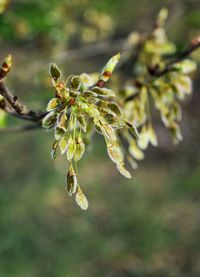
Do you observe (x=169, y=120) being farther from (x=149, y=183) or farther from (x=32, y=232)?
(x=149, y=183)

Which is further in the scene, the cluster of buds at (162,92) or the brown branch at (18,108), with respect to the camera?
the cluster of buds at (162,92)

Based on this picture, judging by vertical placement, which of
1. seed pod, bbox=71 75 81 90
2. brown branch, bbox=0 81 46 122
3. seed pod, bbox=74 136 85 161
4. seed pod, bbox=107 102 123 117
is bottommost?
seed pod, bbox=74 136 85 161

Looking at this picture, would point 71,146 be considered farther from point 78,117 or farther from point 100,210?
point 100,210

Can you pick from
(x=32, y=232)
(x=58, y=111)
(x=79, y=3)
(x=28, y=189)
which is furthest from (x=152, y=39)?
(x=28, y=189)

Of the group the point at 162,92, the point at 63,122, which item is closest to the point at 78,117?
the point at 63,122

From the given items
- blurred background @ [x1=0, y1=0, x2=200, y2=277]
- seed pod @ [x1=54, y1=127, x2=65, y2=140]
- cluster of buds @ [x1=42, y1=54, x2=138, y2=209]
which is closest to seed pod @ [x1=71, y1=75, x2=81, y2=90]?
cluster of buds @ [x1=42, y1=54, x2=138, y2=209]

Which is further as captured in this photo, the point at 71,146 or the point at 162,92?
the point at 162,92

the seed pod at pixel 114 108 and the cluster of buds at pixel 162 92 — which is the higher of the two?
the cluster of buds at pixel 162 92

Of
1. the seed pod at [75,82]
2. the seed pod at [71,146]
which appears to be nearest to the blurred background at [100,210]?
the seed pod at [75,82]

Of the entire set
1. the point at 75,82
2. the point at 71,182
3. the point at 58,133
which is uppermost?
the point at 75,82

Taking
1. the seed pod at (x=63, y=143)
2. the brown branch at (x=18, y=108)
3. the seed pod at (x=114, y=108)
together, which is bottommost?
the seed pod at (x=63, y=143)

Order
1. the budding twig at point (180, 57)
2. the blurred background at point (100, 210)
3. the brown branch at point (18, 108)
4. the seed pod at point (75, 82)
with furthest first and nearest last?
the blurred background at point (100, 210) < the budding twig at point (180, 57) < the seed pod at point (75, 82) < the brown branch at point (18, 108)

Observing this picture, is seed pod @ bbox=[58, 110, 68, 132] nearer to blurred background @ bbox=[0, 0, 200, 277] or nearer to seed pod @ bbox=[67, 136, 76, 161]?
seed pod @ bbox=[67, 136, 76, 161]

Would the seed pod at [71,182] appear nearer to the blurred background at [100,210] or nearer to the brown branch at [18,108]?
the brown branch at [18,108]
